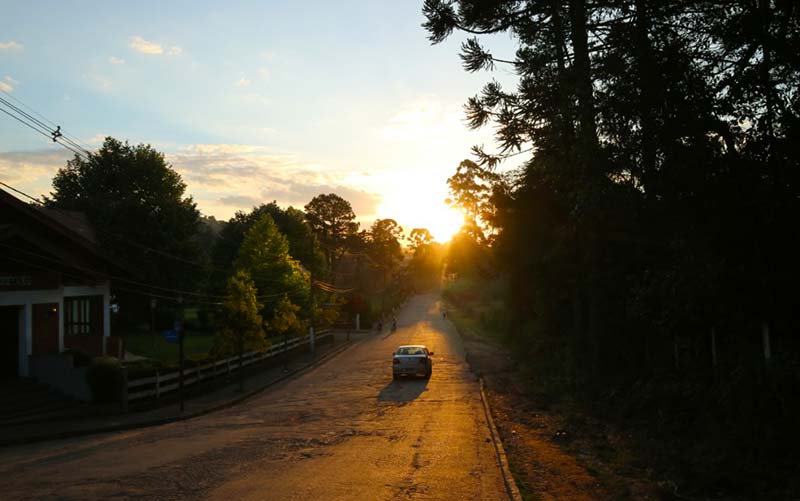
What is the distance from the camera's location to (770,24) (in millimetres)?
10820

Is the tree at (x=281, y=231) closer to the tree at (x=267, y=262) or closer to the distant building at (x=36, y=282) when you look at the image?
the tree at (x=267, y=262)

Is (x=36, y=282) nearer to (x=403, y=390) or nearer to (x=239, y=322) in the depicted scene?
(x=239, y=322)

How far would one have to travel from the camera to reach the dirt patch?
9922 mm

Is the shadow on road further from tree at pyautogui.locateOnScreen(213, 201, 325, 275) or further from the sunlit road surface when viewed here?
tree at pyautogui.locateOnScreen(213, 201, 325, 275)

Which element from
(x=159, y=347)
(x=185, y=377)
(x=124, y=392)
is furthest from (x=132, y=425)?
(x=159, y=347)

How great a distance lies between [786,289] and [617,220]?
5183mm

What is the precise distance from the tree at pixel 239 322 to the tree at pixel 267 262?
1337 cm

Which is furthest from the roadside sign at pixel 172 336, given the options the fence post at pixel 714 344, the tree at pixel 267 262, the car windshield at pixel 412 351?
the tree at pixel 267 262

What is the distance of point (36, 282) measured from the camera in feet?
75.3

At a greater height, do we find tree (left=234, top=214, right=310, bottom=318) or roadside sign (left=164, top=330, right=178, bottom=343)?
tree (left=234, top=214, right=310, bottom=318)

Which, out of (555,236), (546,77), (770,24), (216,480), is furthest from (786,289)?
(555,236)

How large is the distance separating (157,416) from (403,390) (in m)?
9.47

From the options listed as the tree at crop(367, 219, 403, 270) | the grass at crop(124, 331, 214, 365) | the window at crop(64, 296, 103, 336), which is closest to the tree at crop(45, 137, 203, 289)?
the grass at crop(124, 331, 214, 365)

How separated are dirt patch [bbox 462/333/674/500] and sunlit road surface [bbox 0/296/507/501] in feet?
2.17
